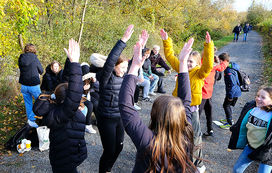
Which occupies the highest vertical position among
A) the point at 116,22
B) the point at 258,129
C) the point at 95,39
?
the point at 116,22

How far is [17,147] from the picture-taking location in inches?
144

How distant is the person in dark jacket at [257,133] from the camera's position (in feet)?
7.69

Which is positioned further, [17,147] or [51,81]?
[51,81]

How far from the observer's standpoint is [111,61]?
8.04 ft

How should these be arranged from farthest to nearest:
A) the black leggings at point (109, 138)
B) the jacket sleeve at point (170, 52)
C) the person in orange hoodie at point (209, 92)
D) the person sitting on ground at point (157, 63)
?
the person sitting on ground at point (157, 63) < the person in orange hoodie at point (209, 92) < the jacket sleeve at point (170, 52) < the black leggings at point (109, 138)

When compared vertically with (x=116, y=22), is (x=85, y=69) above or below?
below

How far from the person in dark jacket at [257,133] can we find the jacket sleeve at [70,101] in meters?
2.13

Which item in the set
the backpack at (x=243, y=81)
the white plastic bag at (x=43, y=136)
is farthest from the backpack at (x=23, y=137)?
the backpack at (x=243, y=81)

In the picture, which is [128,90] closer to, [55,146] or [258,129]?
[55,146]

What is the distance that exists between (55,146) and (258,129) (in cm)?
240

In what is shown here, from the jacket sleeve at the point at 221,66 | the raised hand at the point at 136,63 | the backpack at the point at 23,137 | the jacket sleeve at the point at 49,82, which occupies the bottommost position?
the backpack at the point at 23,137

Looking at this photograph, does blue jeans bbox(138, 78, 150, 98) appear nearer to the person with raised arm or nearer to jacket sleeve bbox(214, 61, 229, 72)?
jacket sleeve bbox(214, 61, 229, 72)

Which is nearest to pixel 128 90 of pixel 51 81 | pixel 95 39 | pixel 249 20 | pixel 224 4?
pixel 51 81

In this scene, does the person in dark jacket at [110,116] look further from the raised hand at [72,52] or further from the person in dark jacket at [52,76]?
the person in dark jacket at [52,76]
